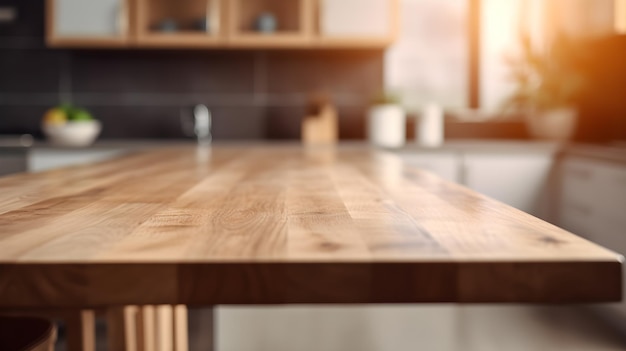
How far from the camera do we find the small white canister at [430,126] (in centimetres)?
406

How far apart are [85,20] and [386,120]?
5.67ft

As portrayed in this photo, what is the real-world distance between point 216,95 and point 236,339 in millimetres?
1985

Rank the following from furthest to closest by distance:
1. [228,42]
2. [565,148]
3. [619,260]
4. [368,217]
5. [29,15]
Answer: [29,15], [228,42], [565,148], [368,217], [619,260]

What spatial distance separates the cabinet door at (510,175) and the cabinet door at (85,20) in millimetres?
2023

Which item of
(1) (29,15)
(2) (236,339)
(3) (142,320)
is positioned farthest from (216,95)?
(3) (142,320)

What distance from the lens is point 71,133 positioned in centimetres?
384

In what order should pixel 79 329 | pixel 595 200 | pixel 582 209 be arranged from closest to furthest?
pixel 79 329, pixel 595 200, pixel 582 209

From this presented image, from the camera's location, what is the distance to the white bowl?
3.83 meters

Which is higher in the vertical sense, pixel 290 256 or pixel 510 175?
pixel 290 256

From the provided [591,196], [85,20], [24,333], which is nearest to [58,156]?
[85,20]

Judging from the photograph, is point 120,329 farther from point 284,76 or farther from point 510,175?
point 284,76

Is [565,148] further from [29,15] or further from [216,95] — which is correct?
[29,15]

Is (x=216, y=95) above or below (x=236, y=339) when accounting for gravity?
above

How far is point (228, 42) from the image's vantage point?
3953mm
